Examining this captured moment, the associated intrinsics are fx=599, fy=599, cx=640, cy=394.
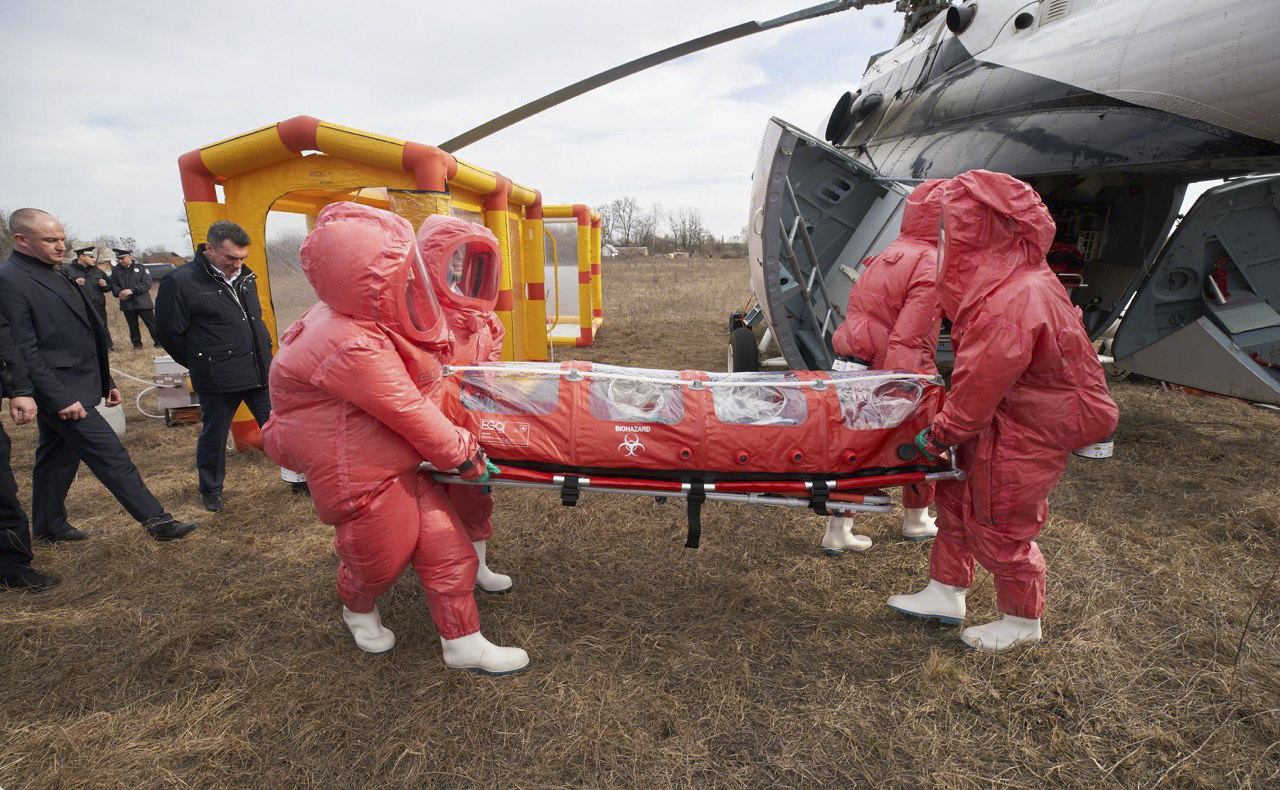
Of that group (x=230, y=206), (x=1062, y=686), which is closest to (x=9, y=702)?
(x=230, y=206)

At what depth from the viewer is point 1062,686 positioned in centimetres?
260

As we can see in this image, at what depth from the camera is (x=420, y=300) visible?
98.6 inches

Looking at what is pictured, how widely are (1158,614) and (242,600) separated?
4989 millimetres

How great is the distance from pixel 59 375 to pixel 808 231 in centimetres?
602

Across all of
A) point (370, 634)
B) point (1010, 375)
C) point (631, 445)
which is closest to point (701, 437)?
point (631, 445)

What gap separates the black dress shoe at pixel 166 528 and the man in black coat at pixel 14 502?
52 cm

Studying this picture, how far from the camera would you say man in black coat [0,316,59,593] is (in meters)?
3.24

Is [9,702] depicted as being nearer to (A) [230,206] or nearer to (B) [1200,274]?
(A) [230,206]

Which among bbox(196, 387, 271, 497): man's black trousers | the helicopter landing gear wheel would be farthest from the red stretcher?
the helicopter landing gear wheel

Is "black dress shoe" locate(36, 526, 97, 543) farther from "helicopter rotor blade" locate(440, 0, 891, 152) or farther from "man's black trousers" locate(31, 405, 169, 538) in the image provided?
"helicopter rotor blade" locate(440, 0, 891, 152)

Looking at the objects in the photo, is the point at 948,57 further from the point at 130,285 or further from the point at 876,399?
the point at 130,285

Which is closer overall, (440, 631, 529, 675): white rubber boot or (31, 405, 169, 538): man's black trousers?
(440, 631, 529, 675): white rubber boot

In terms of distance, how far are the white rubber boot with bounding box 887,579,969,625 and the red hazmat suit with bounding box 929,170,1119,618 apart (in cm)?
38

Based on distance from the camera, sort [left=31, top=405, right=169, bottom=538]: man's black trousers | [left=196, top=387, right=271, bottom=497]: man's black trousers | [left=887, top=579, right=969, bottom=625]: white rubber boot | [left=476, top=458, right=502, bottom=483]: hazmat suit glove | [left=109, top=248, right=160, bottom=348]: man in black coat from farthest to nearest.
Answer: [left=109, top=248, right=160, bottom=348]: man in black coat
[left=196, top=387, right=271, bottom=497]: man's black trousers
[left=31, top=405, right=169, bottom=538]: man's black trousers
[left=887, top=579, right=969, bottom=625]: white rubber boot
[left=476, top=458, right=502, bottom=483]: hazmat suit glove
